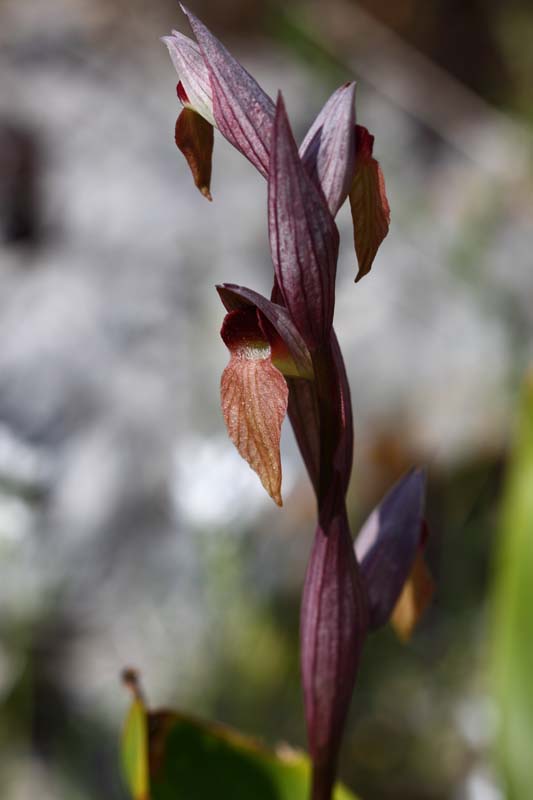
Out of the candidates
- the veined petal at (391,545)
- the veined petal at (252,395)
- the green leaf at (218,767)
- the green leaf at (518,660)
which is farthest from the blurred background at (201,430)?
the veined petal at (252,395)

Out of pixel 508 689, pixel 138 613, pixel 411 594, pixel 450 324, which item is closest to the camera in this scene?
pixel 411 594

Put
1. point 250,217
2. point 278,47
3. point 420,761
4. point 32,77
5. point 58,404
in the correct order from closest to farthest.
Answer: point 420,761, point 58,404, point 250,217, point 32,77, point 278,47

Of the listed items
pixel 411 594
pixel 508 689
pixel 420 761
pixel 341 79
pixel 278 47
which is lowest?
pixel 420 761

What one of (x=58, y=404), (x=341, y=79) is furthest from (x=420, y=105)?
(x=58, y=404)

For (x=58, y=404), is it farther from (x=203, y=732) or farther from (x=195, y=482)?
(x=203, y=732)

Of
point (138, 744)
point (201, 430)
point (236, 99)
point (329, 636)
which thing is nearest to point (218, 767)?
point (138, 744)

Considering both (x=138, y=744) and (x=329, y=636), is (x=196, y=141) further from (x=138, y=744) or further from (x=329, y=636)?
(x=138, y=744)
